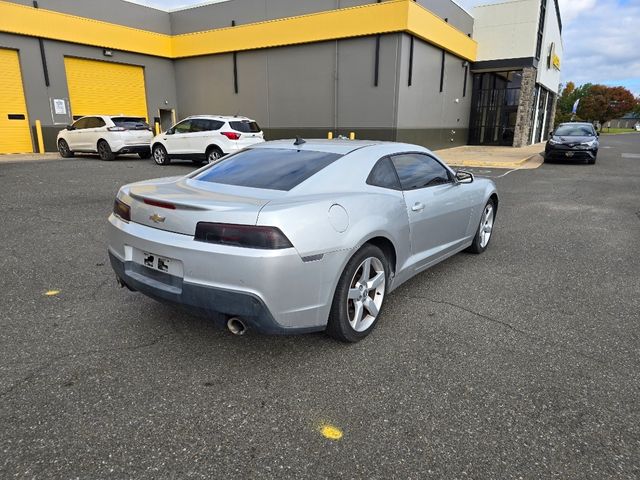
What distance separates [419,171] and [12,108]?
798 inches

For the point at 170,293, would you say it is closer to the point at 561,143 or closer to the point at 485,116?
the point at 561,143

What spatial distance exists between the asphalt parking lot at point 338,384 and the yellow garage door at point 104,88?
1865cm

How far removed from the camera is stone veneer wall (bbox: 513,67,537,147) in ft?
84.8

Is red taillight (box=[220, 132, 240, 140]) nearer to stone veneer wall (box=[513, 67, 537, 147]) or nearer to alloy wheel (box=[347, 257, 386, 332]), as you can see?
alloy wheel (box=[347, 257, 386, 332])

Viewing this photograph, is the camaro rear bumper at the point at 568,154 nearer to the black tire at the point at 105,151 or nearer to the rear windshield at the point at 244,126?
the rear windshield at the point at 244,126

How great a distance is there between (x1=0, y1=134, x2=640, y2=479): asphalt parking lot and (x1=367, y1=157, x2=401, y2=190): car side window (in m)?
1.06

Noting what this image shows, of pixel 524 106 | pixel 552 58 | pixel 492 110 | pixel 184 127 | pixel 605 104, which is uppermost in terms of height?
pixel 552 58

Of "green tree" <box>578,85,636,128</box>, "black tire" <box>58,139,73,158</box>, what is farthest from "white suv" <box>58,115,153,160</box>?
"green tree" <box>578,85,636,128</box>

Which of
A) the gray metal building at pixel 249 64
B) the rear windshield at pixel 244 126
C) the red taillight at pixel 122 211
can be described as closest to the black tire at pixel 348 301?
the red taillight at pixel 122 211

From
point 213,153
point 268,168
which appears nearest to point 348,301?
point 268,168

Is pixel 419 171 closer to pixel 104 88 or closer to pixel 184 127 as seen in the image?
pixel 184 127

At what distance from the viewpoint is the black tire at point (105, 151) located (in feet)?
52.6

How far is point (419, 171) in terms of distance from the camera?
4.18 meters

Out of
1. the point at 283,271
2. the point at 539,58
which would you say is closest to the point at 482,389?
the point at 283,271
